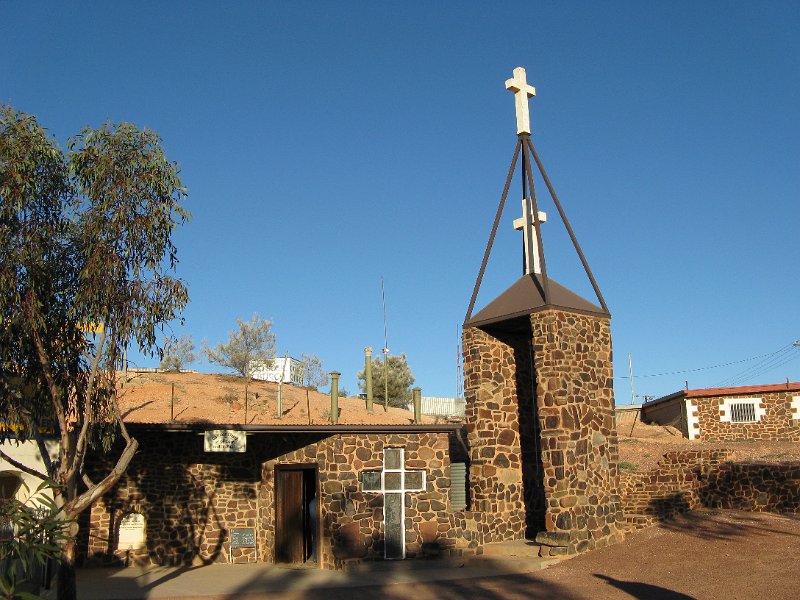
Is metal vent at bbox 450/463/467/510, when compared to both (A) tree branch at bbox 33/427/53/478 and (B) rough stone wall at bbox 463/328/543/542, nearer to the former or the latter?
(B) rough stone wall at bbox 463/328/543/542

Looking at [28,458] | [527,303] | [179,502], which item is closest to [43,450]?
[28,458]

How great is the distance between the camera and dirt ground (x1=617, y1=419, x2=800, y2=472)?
2167cm

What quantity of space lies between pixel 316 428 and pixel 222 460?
3024 mm

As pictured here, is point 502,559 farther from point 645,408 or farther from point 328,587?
point 645,408

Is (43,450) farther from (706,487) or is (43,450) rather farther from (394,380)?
(394,380)

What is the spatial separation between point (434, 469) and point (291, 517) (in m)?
3.50

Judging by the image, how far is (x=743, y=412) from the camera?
88.1 ft

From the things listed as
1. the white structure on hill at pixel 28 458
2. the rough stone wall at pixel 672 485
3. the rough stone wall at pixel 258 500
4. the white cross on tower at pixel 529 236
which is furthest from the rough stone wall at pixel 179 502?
the rough stone wall at pixel 672 485

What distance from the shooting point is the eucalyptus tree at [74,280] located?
11.3 metres

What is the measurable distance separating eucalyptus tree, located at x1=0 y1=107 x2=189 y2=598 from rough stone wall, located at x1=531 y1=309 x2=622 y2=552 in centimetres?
741

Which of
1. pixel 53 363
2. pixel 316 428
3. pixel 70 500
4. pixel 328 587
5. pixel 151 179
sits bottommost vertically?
pixel 328 587

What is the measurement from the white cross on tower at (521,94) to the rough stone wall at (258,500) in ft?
25.0

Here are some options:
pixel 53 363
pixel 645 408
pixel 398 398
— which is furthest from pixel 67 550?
pixel 398 398

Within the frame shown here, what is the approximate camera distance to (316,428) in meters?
15.7
